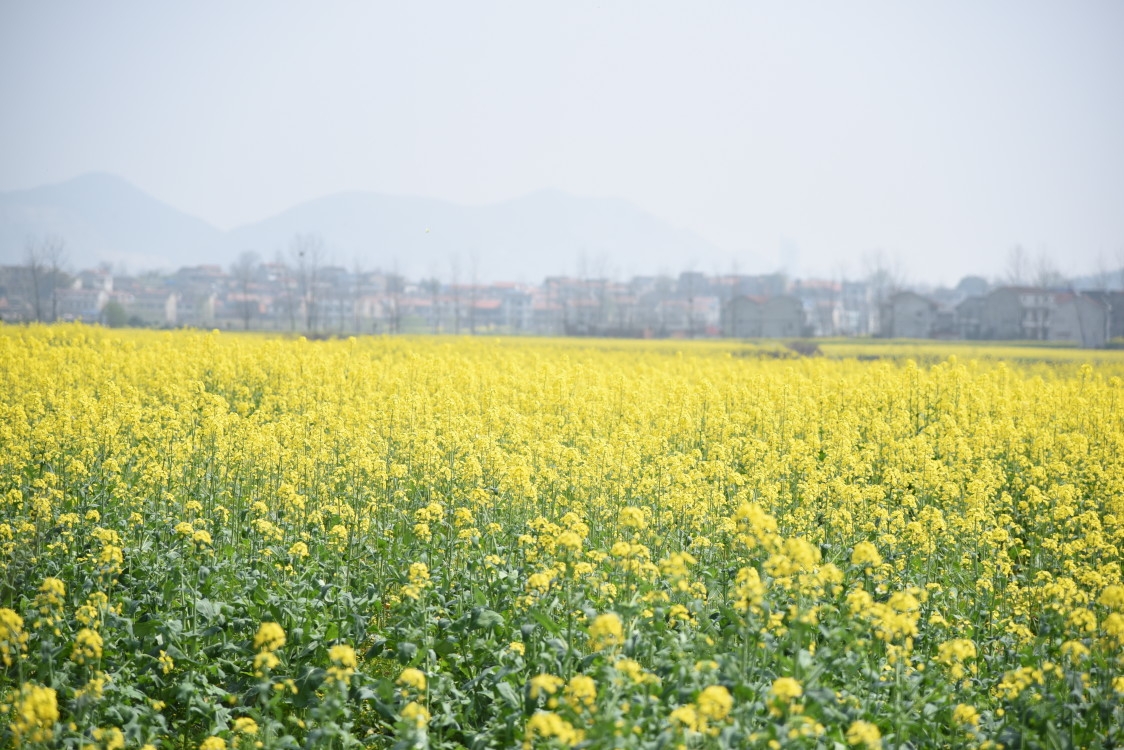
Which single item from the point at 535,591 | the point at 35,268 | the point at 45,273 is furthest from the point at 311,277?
the point at 535,591

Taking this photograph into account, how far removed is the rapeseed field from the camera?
5.14 metres

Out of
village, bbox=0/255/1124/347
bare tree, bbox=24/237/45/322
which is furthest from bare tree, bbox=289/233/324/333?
bare tree, bbox=24/237/45/322

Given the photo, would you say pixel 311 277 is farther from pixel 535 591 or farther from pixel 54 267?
pixel 535 591

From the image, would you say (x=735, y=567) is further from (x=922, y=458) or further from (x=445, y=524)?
(x=922, y=458)

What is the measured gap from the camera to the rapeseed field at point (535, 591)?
16.9 feet

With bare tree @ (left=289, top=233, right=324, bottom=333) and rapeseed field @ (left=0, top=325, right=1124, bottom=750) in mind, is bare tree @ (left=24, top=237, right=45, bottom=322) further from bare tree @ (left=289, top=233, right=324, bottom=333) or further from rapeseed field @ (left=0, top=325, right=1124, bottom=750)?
rapeseed field @ (left=0, top=325, right=1124, bottom=750)

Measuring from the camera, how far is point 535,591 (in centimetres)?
632

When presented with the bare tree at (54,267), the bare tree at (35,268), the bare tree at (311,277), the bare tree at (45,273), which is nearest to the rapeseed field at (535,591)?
the bare tree at (311,277)

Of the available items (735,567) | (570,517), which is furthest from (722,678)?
(735,567)

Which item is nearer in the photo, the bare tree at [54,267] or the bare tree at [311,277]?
the bare tree at [54,267]

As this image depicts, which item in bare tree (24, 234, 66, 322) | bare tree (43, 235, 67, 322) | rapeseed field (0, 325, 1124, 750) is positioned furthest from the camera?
bare tree (24, 234, 66, 322)

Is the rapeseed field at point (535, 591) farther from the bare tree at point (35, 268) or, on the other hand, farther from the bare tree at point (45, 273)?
the bare tree at point (45, 273)

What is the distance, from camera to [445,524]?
8.42 metres

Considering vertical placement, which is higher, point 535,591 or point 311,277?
point 311,277
